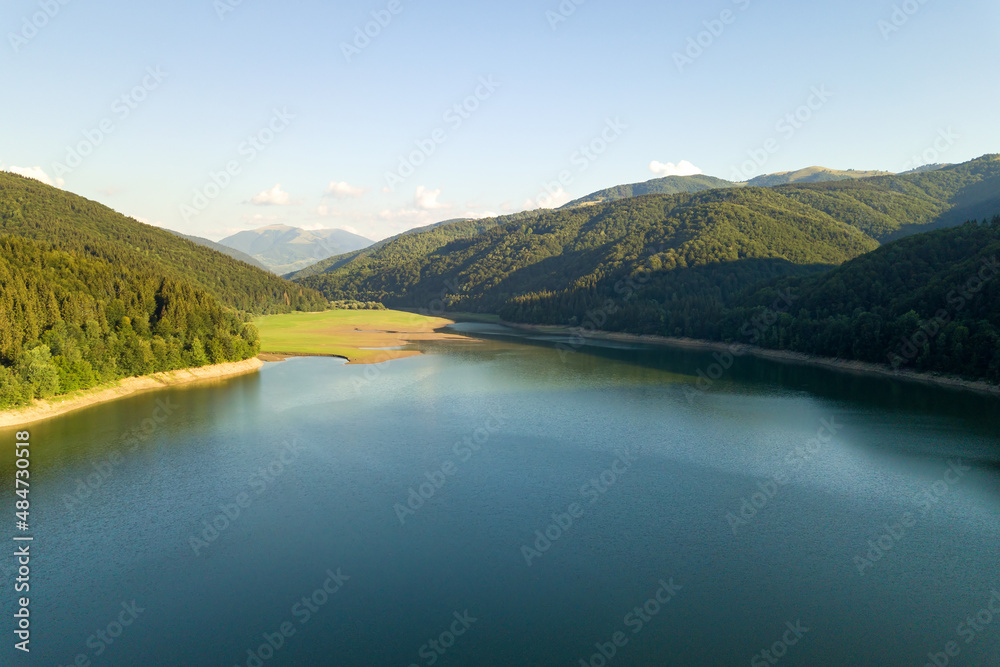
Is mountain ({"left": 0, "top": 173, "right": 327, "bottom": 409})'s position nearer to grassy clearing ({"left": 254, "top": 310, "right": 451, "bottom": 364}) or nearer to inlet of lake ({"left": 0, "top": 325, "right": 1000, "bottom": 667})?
inlet of lake ({"left": 0, "top": 325, "right": 1000, "bottom": 667})

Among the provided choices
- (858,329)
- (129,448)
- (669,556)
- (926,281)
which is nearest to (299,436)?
(129,448)

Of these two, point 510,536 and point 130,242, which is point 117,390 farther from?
point 130,242

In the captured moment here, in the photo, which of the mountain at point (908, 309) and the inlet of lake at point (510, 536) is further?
the mountain at point (908, 309)

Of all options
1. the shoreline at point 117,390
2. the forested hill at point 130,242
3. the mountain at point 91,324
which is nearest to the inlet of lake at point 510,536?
the shoreline at point 117,390

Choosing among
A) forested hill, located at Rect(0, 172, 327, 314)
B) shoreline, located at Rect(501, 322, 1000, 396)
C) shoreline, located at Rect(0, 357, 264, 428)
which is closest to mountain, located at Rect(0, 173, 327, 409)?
shoreline, located at Rect(0, 357, 264, 428)

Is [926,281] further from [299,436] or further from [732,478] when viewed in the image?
[299,436]

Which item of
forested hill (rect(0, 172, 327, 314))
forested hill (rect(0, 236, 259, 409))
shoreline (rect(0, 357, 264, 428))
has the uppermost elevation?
forested hill (rect(0, 172, 327, 314))

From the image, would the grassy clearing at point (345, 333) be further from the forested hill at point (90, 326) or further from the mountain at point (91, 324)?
the forested hill at point (90, 326)

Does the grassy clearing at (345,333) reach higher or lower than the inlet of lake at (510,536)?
higher
